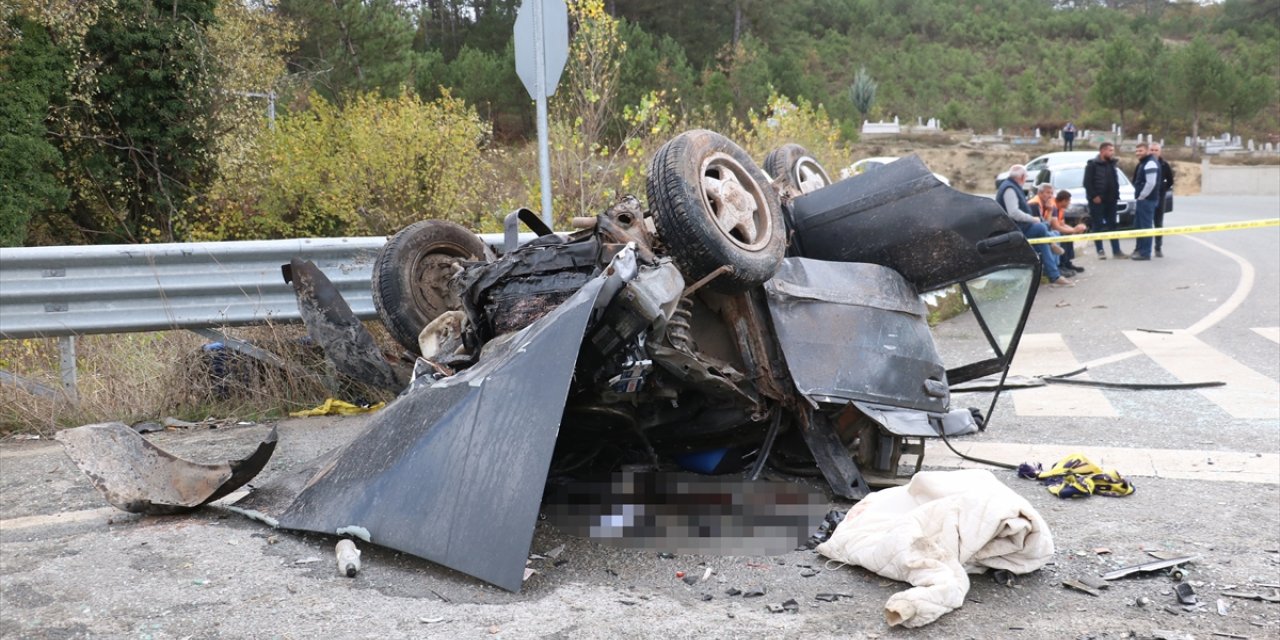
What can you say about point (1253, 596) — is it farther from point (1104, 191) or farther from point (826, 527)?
point (1104, 191)

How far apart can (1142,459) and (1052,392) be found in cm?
198

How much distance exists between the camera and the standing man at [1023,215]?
12438 millimetres

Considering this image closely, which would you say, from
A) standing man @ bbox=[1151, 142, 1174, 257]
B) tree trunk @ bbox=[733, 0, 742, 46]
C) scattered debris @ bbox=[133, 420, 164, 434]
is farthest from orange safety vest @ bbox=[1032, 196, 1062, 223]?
tree trunk @ bbox=[733, 0, 742, 46]

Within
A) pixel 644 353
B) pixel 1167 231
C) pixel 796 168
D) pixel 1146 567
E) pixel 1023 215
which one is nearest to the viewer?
pixel 1146 567

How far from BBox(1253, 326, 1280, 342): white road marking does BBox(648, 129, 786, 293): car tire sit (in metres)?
6.58

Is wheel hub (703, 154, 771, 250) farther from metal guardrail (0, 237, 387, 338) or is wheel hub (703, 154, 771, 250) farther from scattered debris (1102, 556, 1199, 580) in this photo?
metal guardrail (0, 237, 387, 338)

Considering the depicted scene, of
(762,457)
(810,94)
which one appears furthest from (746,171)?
(810,94)

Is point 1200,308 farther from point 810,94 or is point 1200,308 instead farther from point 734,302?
point 810,94

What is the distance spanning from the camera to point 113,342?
21.3 feet

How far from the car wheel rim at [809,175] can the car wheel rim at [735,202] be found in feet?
5.32

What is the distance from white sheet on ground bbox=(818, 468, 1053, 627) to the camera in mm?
3531

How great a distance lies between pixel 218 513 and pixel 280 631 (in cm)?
131

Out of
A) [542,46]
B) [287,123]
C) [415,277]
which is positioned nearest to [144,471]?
[415,277]

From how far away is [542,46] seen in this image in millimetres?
7445
